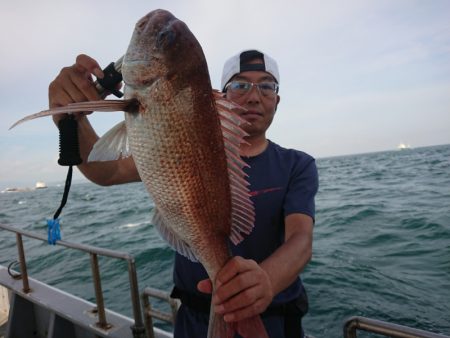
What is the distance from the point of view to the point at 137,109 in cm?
143

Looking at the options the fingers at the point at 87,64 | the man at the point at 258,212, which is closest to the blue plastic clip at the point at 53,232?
the man at the point at 258,212

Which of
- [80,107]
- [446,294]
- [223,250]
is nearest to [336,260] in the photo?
[446,294]

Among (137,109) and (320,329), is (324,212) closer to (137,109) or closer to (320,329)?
(320,329)

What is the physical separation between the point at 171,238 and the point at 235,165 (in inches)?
18.4

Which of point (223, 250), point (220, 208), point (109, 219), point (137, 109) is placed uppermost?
point (137, 109)

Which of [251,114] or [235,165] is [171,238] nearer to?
[235,165]

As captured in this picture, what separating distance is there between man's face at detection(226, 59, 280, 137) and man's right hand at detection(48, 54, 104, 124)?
125cm

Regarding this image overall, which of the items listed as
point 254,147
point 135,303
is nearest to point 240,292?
point 254,147

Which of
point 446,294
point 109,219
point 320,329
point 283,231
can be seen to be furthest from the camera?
point 109,219

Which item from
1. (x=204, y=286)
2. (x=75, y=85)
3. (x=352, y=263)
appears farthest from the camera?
(x=352, y=263)

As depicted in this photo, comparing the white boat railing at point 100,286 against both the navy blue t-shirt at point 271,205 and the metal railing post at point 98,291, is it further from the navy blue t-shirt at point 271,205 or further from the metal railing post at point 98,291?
the navy blue t-shirt at point 271,205

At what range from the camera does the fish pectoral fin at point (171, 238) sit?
62.2 inches

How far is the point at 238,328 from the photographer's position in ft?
4.93

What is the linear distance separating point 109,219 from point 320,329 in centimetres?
1674
